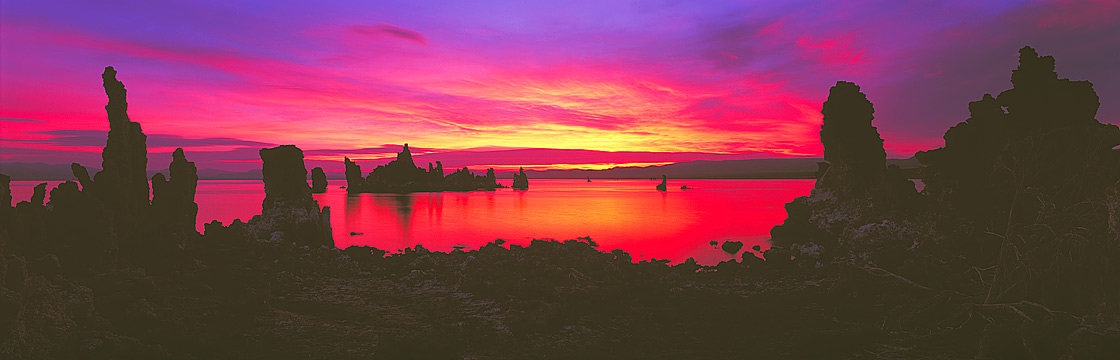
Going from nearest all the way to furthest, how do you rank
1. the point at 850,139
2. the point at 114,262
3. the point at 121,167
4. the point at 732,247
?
the point at 114,262 < the point at 121,167 < the point at 850,139 < the point at 732,247

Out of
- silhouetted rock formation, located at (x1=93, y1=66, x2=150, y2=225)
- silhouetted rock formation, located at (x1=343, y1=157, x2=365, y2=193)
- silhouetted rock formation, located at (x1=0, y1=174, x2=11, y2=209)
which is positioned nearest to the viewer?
silhouetted rock formation, located at (x1=0, y1=174, x2=11, y2=209)

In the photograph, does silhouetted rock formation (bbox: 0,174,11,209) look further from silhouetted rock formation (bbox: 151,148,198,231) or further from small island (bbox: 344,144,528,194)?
small island (bbox: 344,144,528,194)

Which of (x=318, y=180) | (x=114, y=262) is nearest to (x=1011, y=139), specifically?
(x=114, y=262)

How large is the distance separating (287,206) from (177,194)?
320 inches

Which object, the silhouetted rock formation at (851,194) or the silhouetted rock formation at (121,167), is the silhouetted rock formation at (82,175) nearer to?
the silhouetted rock formation at (121,167)

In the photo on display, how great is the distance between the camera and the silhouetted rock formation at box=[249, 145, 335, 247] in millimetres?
32594

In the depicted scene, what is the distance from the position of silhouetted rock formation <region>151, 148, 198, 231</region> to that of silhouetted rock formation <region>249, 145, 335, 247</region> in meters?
5.64

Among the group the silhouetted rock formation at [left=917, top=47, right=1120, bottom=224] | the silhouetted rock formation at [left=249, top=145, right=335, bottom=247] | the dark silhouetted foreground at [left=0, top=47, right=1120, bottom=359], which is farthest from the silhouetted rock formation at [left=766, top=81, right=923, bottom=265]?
the silhouetted rock formation at [left=249, top=145, right=335, bottom=247]

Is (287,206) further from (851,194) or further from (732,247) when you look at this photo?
(851,194)

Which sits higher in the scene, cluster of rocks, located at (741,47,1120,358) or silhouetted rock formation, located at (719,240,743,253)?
cluster of rocks, located at (741,47,1120,358)

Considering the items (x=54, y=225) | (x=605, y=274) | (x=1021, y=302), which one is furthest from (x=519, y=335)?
(x=54, y=225)

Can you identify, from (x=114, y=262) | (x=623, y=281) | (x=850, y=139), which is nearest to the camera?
(x=114, y=262)

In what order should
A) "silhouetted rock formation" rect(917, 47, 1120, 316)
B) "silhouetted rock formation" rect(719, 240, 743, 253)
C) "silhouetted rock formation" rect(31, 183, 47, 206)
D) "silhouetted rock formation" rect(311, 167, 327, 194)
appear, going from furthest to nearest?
"silhouetted rock formation" rect(311, 167, 327, 194) → "silhouetted rock formation" rect(719, 240, 743, 253) → "silhouetted rock formation" rect(31, 183, 47, 206) → "silhouetted rock formation" rect(917, 47, 1120, 316)

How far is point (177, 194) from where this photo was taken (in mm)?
25203
